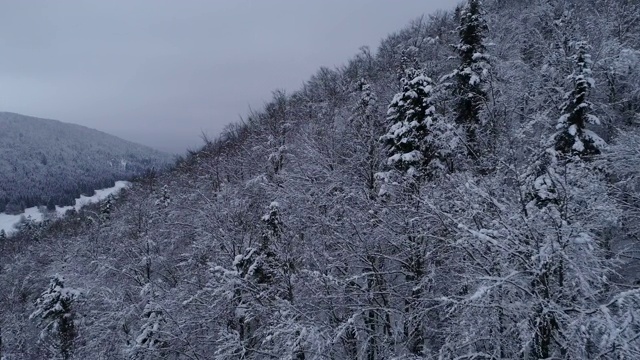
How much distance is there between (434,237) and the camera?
7855mm

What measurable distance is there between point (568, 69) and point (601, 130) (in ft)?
19.4

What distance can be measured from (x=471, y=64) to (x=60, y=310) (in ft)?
85.4

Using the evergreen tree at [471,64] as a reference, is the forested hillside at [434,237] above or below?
below

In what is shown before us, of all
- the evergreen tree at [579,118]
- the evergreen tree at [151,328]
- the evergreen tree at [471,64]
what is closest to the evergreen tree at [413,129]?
the evergreen tree at [471,64]

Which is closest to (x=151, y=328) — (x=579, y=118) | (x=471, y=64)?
(x=579, y=118)

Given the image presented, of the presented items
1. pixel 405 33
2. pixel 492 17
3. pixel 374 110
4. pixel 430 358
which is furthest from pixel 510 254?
pixel 405 33

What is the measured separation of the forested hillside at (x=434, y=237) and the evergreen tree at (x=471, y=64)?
10 centimetres

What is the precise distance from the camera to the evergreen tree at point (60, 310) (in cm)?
2083

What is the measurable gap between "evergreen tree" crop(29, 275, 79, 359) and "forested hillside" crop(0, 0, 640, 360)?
10 centimetres

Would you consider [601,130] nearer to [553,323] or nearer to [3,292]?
[553,323]

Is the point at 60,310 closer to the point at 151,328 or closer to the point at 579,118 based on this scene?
the point at 151,328

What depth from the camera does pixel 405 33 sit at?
65312mm

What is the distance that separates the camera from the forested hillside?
5809 millimetres

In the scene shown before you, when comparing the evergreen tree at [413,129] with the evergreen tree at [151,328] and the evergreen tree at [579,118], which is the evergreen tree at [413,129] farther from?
the evergreen tree at [151,328]
